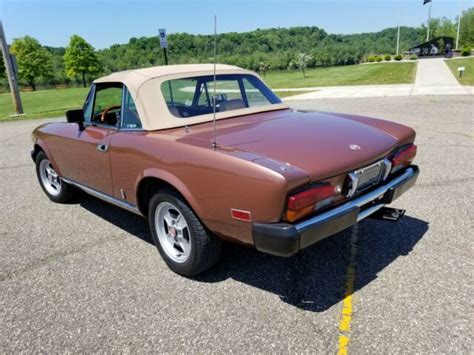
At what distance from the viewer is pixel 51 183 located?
5.35 metres

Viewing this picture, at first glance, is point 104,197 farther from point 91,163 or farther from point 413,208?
point 413,208

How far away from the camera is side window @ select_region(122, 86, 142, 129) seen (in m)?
3.52

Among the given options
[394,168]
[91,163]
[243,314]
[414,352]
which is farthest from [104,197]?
[414,352]

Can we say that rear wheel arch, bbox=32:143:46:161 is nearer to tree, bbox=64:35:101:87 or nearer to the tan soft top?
the tan soft top

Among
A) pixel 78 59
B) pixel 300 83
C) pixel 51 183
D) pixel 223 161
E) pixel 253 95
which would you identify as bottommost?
pixel 300 83

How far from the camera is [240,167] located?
252 cm

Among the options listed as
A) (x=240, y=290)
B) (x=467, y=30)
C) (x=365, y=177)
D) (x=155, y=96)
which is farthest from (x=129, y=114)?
(x=467, y=30)

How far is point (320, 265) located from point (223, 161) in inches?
53.0

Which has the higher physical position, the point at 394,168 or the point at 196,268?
the point at 394,168

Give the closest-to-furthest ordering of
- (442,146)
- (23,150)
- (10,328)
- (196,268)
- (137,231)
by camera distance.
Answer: (10,328) → (196,268) → (137,231) → (442,146) → (23,150)

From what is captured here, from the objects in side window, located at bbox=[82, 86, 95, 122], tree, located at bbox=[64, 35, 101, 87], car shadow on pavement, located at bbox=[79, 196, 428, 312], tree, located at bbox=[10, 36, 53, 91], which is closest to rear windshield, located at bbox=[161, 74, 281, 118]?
side window, located at bbox=[82, 86, 95, 122]

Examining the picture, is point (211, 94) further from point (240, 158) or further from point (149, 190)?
point (240, 158)

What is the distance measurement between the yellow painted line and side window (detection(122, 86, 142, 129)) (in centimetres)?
215

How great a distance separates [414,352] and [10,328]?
8.51 feet
